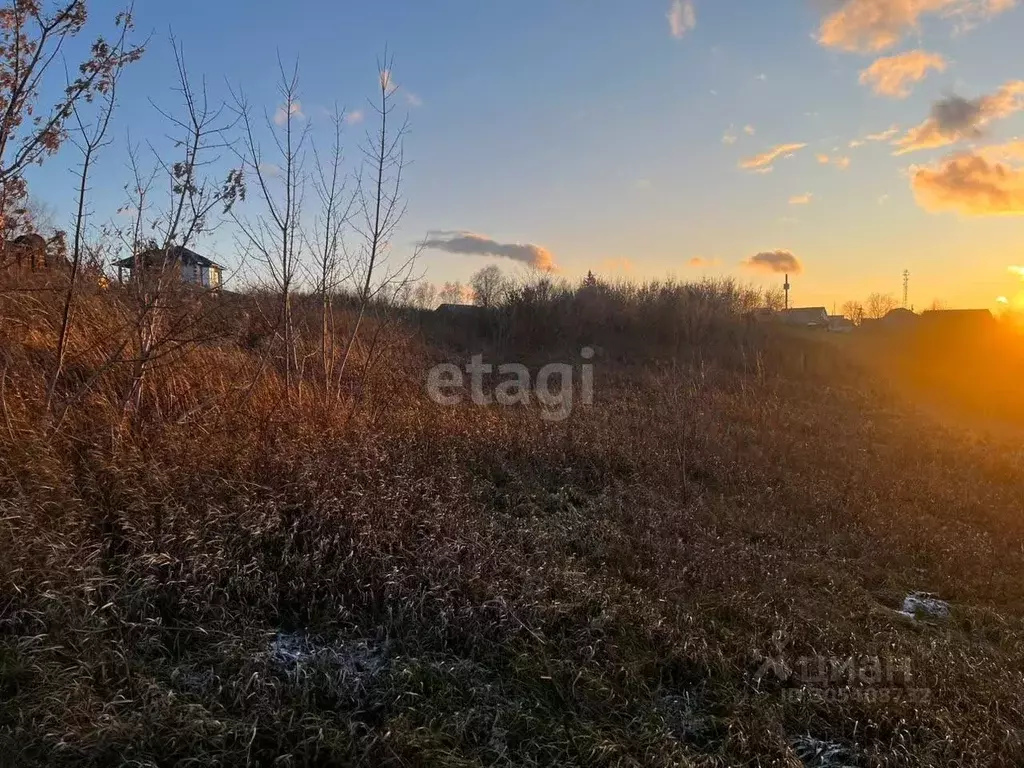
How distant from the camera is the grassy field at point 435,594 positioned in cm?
265

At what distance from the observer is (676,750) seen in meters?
2.63

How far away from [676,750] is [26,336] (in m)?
5.93

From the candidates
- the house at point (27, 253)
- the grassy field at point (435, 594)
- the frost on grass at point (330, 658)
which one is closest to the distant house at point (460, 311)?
the grassy field at point (435, 594)

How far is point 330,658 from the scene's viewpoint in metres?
2.98

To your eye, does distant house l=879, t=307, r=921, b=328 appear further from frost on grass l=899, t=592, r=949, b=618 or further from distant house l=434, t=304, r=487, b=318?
frost on grass l=899, t=592, r=949, b=618

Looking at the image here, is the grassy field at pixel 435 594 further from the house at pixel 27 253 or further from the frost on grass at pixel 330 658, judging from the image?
the house at pixel 27 253

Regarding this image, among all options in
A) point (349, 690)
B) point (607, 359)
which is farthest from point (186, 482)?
point (607, 359)

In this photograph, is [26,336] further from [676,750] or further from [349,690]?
[676,750]

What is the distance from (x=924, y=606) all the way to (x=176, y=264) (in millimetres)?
6678

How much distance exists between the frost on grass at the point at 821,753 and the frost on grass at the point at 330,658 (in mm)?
2029

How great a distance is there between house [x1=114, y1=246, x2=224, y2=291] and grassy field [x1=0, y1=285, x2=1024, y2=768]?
0.61 metres

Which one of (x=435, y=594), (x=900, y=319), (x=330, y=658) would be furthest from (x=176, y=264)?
(x=900, y=319)

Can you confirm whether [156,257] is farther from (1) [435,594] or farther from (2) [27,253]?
(1) [435,594]

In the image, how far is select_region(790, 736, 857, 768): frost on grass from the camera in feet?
9.04
